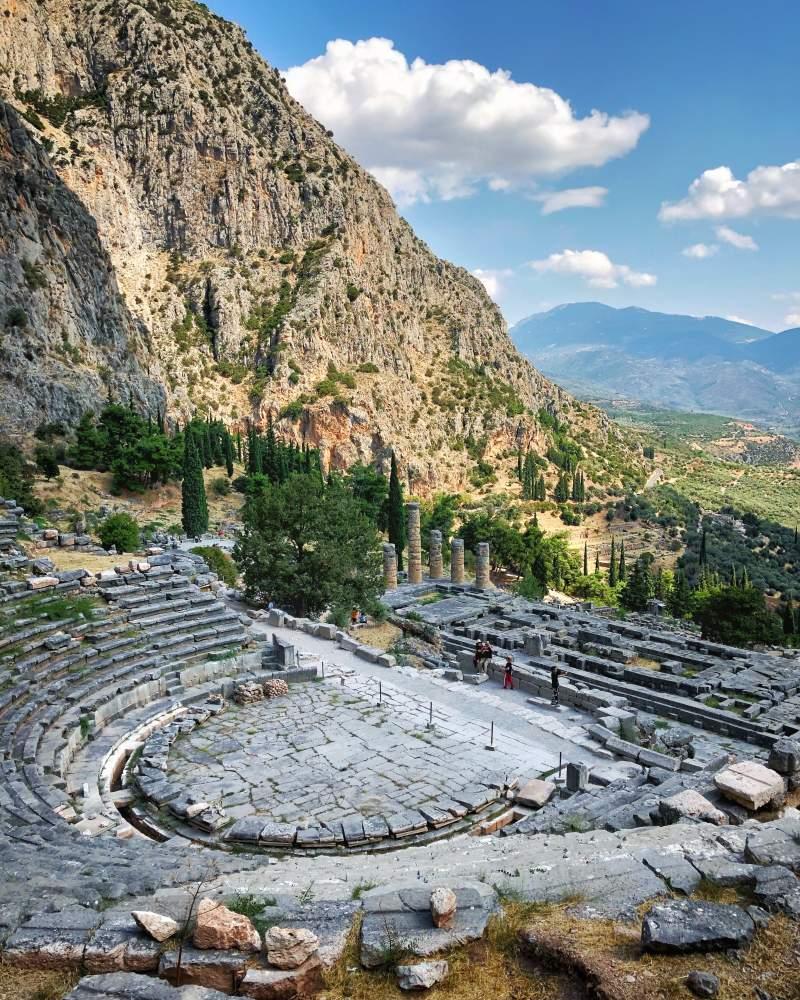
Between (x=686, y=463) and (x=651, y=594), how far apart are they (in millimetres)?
85850

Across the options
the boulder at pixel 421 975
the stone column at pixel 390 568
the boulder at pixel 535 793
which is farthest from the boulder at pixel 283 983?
the stone column at pixel 390 568

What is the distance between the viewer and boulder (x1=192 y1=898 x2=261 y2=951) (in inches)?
209

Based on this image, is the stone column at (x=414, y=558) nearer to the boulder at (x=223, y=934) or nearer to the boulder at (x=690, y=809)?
the boulder at (x=690, y=809)

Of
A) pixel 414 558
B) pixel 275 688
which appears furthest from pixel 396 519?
pixel 275 688

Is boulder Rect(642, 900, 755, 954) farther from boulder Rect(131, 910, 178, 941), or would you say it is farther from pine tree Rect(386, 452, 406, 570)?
pine tree Rect(386, 452, 406, 570)

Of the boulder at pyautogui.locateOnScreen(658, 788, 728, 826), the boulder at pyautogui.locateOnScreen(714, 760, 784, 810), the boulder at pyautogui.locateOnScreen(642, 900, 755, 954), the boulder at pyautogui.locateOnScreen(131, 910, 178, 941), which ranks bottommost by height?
the boulder at pyautogui.locateOnScreen(658, 788, 728, 826)

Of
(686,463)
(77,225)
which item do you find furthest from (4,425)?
(686,463)

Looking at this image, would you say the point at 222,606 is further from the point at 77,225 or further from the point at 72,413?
the point at 77,225

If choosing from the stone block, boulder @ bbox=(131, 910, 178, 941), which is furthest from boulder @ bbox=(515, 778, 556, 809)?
boulder @ bbox=(131, 910, 178, 941)

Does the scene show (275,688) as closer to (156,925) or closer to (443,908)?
(156,925)

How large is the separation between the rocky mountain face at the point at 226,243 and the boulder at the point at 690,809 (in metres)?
57.0

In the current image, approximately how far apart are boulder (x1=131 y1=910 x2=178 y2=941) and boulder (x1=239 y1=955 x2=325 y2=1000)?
0.85 meters

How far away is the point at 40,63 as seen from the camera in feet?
234

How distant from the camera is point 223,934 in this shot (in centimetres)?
531
